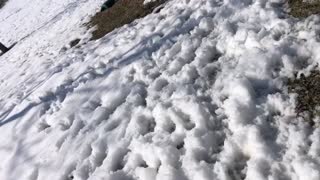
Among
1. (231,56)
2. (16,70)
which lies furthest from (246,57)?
(16,70)

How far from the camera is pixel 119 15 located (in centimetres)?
1345

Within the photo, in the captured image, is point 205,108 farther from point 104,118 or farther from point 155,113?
point 104,118

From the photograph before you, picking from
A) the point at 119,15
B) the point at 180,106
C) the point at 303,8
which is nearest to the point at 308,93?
the point at 180,106

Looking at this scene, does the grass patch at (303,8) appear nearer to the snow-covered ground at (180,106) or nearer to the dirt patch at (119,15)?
the snow-covered ground at (180,106)

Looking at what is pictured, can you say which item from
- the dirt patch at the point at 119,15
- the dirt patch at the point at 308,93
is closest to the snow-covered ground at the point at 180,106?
the dirt patch at the point at 308,93

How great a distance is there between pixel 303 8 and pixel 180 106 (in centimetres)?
274

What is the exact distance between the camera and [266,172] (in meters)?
5.00

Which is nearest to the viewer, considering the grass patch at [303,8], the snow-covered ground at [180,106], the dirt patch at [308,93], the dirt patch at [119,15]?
the snow-covered ground at [180,106]

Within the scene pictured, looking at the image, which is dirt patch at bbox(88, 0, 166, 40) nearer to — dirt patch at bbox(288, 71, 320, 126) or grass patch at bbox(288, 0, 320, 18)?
grass patch at bbox(288, 0, 320, 18)

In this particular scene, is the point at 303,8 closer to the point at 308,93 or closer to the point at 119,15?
the point at 308,93

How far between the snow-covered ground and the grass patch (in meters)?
0.20

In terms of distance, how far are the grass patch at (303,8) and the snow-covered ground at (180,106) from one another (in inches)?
8.1

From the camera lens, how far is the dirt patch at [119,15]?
12234 millimetres

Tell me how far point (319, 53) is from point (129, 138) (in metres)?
2.95
